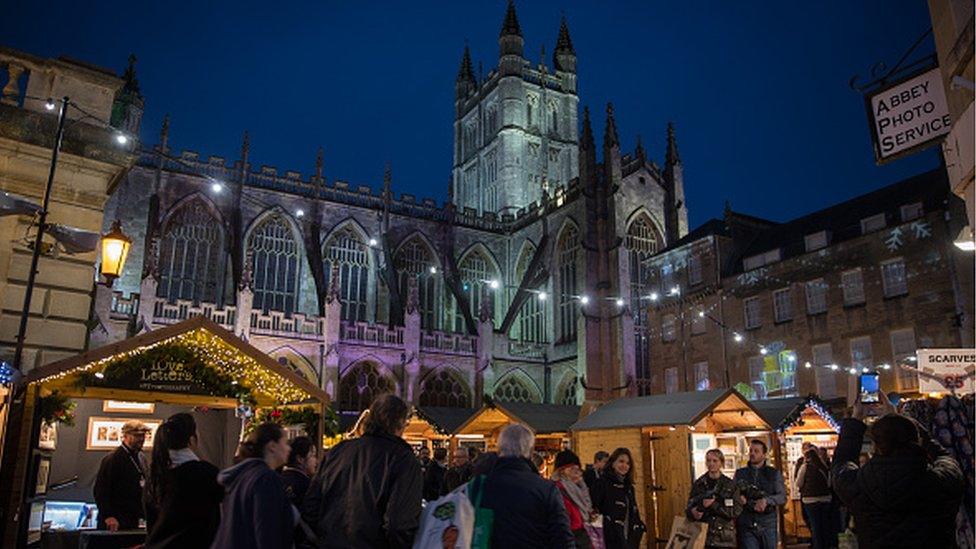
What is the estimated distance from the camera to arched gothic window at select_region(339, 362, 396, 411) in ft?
89.5

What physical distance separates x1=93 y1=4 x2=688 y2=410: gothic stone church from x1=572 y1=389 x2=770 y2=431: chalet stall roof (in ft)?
50.0

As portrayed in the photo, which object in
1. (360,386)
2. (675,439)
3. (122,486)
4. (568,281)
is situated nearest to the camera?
(122,486)

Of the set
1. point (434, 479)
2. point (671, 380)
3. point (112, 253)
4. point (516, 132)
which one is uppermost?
point (516, 132)

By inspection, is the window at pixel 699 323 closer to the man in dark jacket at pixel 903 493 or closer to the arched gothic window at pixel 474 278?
the arched gothic window at pixel 474 278

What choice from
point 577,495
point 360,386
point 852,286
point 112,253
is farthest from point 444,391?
point 577,495

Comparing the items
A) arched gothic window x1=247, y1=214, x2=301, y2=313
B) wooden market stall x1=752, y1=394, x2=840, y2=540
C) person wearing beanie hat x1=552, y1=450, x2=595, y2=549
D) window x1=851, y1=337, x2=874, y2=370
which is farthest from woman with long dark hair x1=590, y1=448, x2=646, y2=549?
arched gothic window x1=247, y1=214, x2=301, y2=313

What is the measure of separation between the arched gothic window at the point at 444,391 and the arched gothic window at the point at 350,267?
457 centimetres

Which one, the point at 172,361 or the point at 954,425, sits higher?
the point at 172,361

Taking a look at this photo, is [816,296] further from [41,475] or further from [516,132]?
[516,132]

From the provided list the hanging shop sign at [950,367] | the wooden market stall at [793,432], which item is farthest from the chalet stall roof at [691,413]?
the hanging shop sign at [950,367]

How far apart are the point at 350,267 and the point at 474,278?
6.45m

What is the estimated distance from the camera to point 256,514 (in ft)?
10.3

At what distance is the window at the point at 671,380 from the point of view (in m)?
25.5

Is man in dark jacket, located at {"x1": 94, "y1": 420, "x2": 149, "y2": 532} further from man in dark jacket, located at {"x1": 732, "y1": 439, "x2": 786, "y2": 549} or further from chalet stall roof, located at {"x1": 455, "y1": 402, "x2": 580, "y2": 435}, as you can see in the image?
chalet stall roof, located at {"x1": 455, "y1": 402, "x2": 580, "y2": 435}
